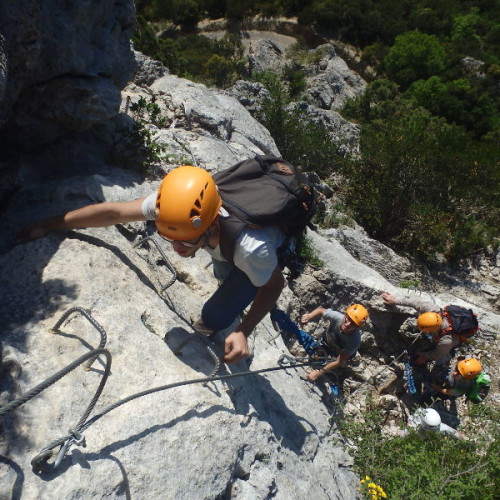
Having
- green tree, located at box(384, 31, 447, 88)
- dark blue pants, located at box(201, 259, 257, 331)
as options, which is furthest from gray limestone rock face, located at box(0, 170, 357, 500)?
green tree, located at box(384, 31, 447, 88)

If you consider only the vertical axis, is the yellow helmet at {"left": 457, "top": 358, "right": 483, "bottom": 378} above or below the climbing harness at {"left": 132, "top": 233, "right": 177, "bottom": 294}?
below

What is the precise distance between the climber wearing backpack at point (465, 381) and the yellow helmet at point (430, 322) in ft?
3.12

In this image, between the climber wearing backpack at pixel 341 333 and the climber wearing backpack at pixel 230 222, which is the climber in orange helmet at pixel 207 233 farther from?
the climber wearing backpack at pixel 341 333

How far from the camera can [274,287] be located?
355 cm

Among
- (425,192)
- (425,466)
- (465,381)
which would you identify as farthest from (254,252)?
(425,192)

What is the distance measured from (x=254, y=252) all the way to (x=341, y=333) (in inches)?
151

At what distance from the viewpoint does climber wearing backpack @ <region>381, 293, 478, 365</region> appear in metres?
7.23

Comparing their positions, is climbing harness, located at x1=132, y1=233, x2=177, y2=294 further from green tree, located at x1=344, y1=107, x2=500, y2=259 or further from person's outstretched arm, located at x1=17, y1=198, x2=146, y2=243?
green tree, located at x1=344, y1=107, x2=500, y2=259

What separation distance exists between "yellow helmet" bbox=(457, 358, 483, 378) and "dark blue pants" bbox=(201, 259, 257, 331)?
5406 mm

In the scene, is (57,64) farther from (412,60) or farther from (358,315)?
(412,60)

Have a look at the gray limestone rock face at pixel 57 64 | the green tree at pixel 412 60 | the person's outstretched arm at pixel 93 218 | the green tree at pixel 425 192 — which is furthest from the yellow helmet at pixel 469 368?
the green tree at pixel 412 60

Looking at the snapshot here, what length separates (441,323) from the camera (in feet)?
24.0

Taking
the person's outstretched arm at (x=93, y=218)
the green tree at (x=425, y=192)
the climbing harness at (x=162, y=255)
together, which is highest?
the person's outstretched arm at (x=93, y=218)

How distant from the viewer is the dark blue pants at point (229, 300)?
3.64 m
